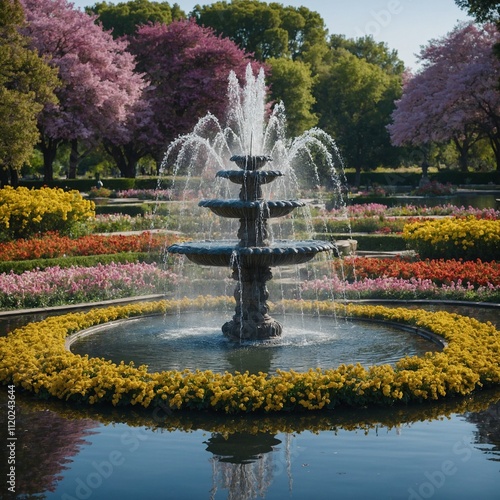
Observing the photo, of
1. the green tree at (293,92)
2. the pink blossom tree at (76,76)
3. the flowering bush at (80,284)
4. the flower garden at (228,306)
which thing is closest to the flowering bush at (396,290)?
the flower garden at (228,306)

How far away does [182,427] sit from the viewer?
340 inches

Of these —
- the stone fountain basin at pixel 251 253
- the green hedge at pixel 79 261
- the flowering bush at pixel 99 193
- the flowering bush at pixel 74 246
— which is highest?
the flowering bush at pixel 99 193

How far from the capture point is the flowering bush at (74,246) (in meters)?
18.9

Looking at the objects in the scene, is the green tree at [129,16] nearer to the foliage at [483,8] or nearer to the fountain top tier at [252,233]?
the foliage at [483,8]

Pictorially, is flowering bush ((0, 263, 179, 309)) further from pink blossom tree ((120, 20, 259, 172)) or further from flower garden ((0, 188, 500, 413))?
pink blossom tree ((120, 20, 259, 172))

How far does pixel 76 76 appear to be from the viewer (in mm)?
38531

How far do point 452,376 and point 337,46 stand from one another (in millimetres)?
78046

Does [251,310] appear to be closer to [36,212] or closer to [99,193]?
[36,212]

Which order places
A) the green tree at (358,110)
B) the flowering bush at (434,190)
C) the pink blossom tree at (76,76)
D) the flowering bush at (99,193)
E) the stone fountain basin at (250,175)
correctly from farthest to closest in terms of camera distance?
the green tree at (358,110)
the flowering bush at (434,190)
the flowering bush at (99,193)
the pink blossom tree at (76,76)
the stone fountain basin at (250,175)

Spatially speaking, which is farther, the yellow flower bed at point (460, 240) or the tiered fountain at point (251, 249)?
the yellow flower bed at point (460, 240)

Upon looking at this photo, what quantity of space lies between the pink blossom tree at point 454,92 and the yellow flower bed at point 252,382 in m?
36.9

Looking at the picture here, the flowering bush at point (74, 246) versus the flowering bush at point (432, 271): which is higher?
the flowering bush at point (74, 246)

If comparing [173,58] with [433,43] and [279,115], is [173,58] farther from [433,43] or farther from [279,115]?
[433,43]

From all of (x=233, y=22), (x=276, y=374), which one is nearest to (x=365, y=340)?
(x=276, y=374)
